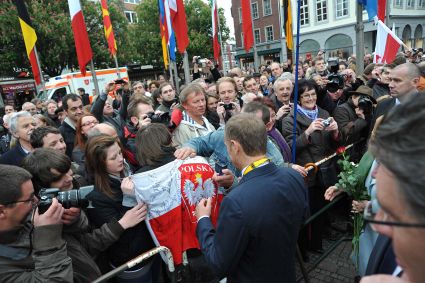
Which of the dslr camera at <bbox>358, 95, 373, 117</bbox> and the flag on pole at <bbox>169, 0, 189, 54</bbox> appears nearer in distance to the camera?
the dslr camera at <bbox>358, 95, 373, 117</bbox>

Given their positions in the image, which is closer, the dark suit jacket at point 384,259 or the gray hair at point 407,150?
the gray hair at point 407,150

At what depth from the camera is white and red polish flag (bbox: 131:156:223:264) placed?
220 cm

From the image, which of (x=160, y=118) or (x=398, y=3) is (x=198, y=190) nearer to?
(x=160, y=118)

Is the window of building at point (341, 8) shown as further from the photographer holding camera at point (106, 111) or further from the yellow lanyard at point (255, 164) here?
the yellow lanyard at point (255, 164)

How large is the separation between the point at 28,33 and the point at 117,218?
773 cm

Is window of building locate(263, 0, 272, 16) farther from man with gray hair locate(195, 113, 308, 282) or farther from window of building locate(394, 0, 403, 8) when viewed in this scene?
man with gray hair locate(195, 113, 308, 282)

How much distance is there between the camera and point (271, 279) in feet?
5.93

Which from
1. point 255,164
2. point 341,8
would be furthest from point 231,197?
point 341,8

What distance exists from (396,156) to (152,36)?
34.6 meters

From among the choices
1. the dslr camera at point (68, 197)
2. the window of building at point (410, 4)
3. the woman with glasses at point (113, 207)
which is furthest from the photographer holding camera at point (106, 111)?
the window of building at point (410, 4)

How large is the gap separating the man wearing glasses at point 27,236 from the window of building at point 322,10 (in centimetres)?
3517

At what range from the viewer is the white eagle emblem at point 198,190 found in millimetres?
2221

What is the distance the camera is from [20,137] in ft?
13.0

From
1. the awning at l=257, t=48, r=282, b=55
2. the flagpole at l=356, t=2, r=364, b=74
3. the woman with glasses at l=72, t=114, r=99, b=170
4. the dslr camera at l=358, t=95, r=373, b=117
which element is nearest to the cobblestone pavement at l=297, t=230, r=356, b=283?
the dslr camera at l=358, t=95, r=373, b=117
